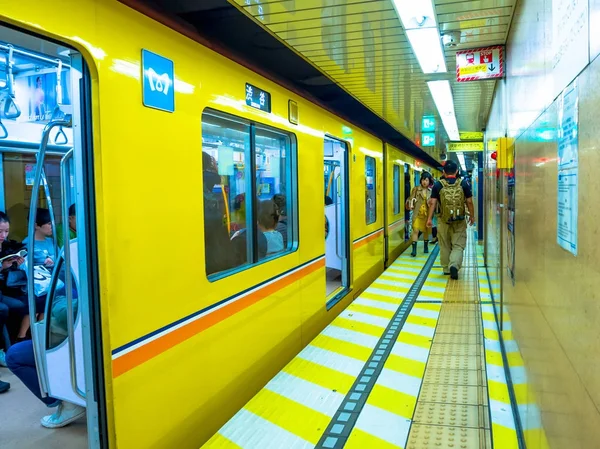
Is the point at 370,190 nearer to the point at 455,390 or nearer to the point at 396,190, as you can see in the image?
the point at 396,190

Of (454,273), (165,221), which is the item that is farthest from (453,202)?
(165,221)

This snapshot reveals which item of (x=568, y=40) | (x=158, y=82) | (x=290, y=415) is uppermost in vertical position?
(x=158, y=82)

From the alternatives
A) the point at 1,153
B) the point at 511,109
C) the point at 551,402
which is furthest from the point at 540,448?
the point at 1,153

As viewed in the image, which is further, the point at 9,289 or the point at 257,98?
the point at 9,289

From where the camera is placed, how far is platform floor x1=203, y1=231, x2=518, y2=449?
2771mm

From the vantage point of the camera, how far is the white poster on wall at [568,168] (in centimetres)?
125

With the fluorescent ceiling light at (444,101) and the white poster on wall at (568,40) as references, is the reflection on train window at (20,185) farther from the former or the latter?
the white poster on wall at (568,40)

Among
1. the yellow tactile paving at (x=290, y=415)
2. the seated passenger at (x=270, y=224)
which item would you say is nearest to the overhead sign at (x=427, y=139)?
the seated passenger at (x=270, y=224)

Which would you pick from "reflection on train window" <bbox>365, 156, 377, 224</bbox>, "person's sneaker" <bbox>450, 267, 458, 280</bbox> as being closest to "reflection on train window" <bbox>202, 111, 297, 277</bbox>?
"reflection on train window" <bbox>365, 156, 377, 224</bbox>

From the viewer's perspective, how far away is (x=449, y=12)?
3178 millimetres

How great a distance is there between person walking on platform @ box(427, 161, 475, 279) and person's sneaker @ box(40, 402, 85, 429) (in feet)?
17.1

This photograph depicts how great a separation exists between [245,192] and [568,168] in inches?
98.7

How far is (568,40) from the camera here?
54.7 inches

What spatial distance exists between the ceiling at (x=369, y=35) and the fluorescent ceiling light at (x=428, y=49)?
61mm
